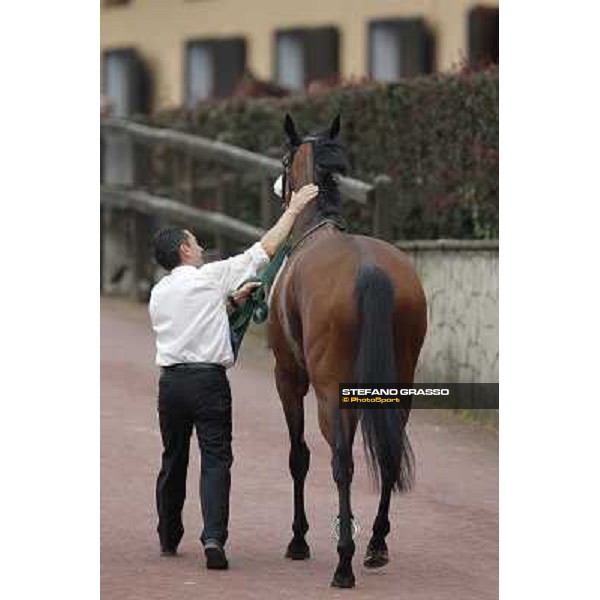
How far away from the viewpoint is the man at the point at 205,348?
39.7 feet

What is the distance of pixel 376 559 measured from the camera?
478 inches

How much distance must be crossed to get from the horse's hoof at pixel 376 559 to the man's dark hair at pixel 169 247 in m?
1.78

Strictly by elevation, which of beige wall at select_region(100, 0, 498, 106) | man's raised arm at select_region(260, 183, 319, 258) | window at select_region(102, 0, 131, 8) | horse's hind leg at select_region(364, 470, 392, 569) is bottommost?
horse's hind leg at select_region(364, 470, 392, 569)

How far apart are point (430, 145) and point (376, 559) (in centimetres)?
727

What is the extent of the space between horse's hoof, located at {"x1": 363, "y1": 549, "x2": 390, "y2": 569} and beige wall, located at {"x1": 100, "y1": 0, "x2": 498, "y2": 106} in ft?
57.7

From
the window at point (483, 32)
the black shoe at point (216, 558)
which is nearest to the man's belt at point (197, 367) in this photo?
the black shoe at point (216, 558)

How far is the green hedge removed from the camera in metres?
18.2

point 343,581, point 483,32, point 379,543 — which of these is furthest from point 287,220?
point 483,32

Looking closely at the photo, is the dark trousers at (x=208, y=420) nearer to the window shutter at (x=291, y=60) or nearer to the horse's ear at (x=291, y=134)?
the horse's ear at (x=291, y=134)

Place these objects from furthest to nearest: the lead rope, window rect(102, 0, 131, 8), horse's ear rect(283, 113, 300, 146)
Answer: window rect(102, 0, 131, 8) < horse's ear rect(283, 113, 300, 146) < the lead rope

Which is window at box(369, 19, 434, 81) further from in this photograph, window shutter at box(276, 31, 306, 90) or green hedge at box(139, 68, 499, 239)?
green hedge at box(139, 68, 499, 239)

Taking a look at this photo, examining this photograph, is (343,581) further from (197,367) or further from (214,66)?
(214,66)

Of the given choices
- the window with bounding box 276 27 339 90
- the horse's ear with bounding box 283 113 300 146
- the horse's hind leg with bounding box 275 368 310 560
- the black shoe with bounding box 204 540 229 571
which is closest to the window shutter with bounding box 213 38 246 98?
the window with bounding box 276 27 339 90

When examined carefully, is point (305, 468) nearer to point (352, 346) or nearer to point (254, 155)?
point (352, 346)
